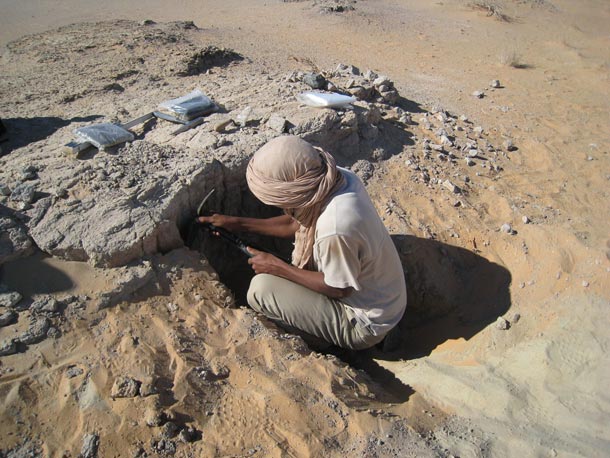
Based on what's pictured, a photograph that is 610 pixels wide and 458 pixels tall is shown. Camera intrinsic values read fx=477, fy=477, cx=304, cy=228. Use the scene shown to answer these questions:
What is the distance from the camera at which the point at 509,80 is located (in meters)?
5.95

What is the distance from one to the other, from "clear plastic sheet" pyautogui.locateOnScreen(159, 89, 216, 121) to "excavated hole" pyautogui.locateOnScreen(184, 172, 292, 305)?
686mm

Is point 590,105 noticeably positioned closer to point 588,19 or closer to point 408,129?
point 408,129

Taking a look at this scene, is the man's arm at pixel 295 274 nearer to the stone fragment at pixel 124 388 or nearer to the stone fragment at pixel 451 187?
the stone fragment at pixel 124 388

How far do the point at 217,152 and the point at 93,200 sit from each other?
0.87 metres

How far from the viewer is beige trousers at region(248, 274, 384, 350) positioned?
2.61m

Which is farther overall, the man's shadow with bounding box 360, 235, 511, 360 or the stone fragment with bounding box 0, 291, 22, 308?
the man's shadow with bounding box 360, 235, 511, 360

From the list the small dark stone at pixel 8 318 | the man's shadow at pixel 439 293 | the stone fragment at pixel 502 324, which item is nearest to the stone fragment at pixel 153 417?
the small dark stone at pixel 8 318

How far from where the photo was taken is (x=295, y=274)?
2527 millimetres

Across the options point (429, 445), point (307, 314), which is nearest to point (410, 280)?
point (307, 314)

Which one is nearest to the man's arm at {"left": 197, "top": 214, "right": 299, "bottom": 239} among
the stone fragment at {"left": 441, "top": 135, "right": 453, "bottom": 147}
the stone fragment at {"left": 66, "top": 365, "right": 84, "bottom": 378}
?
the stone fragment at {"left": 66, "top": 365, "right": 84, "bottom": 378}

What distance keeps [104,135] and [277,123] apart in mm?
1170

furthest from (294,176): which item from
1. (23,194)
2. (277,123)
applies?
(23,194)

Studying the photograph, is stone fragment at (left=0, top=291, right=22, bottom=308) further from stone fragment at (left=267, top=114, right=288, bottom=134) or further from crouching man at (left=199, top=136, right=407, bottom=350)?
stone fragment at (left=267, top=114, right=288, bottom=134)

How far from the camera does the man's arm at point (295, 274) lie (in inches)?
95.2
